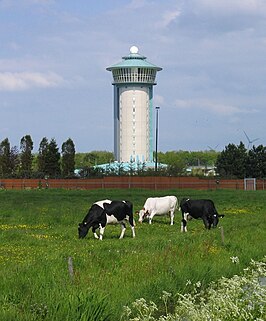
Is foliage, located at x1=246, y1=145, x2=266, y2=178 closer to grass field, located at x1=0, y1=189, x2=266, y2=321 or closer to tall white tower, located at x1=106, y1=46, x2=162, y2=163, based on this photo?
tall white tower, located at x1=106, y1=46, x2=162, y2=163

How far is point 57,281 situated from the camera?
1272cm

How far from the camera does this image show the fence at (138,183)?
266 feet

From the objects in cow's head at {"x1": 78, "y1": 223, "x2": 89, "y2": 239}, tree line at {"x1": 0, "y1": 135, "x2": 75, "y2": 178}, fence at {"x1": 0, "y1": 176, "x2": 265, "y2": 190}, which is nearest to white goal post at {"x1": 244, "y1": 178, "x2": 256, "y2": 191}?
fence at {"x1": 0, "y1": 176, "x2": 265, "y2": 190}

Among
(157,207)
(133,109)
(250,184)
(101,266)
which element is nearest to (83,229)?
(157,207)

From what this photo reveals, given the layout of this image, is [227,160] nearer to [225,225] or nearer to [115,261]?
[225,225]

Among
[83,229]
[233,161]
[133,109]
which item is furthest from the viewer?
[133,109]

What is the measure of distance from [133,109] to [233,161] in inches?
984

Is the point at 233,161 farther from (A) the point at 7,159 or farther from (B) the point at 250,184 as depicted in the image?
(A) the point at 7,159

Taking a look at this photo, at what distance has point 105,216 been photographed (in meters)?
24.2

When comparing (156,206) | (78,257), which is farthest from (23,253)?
(156,206)

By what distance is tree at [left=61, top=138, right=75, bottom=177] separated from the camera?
112125mm

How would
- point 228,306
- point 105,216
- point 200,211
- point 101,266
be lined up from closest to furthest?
point 228,306
point 101,266
point 105,216
point 200,211

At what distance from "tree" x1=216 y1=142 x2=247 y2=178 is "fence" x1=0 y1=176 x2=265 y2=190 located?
64.9 ft

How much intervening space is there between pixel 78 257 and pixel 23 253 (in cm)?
272
